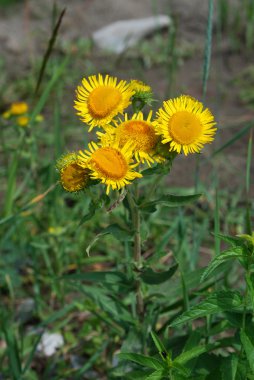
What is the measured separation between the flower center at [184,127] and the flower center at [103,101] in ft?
0.49

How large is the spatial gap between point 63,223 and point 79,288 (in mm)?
698

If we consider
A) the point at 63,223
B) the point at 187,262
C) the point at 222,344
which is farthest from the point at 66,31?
the point at 222,344

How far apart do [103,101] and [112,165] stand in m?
0.20

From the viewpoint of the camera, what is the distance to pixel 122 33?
4051 millimetres

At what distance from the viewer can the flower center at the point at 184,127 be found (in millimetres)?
1243

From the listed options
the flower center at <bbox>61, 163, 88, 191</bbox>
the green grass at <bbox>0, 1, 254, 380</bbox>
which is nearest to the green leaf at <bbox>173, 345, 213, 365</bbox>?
the green grass at <bbox>0, 1, 254, 380</bbox>

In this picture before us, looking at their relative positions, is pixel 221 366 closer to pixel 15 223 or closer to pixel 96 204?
pixel 96 204

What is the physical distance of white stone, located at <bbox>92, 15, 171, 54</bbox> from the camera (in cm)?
395

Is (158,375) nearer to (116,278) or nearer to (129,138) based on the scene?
(116,278)

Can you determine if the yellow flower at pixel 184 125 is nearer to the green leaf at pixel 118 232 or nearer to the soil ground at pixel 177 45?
the green leaf at pixel 118 232

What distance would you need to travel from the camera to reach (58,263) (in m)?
2.07

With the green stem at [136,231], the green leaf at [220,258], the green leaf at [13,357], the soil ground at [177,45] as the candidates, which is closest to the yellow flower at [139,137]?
the green stem at [136,231]

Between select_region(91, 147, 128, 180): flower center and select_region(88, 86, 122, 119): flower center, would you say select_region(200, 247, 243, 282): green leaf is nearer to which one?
select_region(91, 147, 128, 180): flower center

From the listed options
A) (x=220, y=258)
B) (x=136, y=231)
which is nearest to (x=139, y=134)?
(x=136, y=231)
